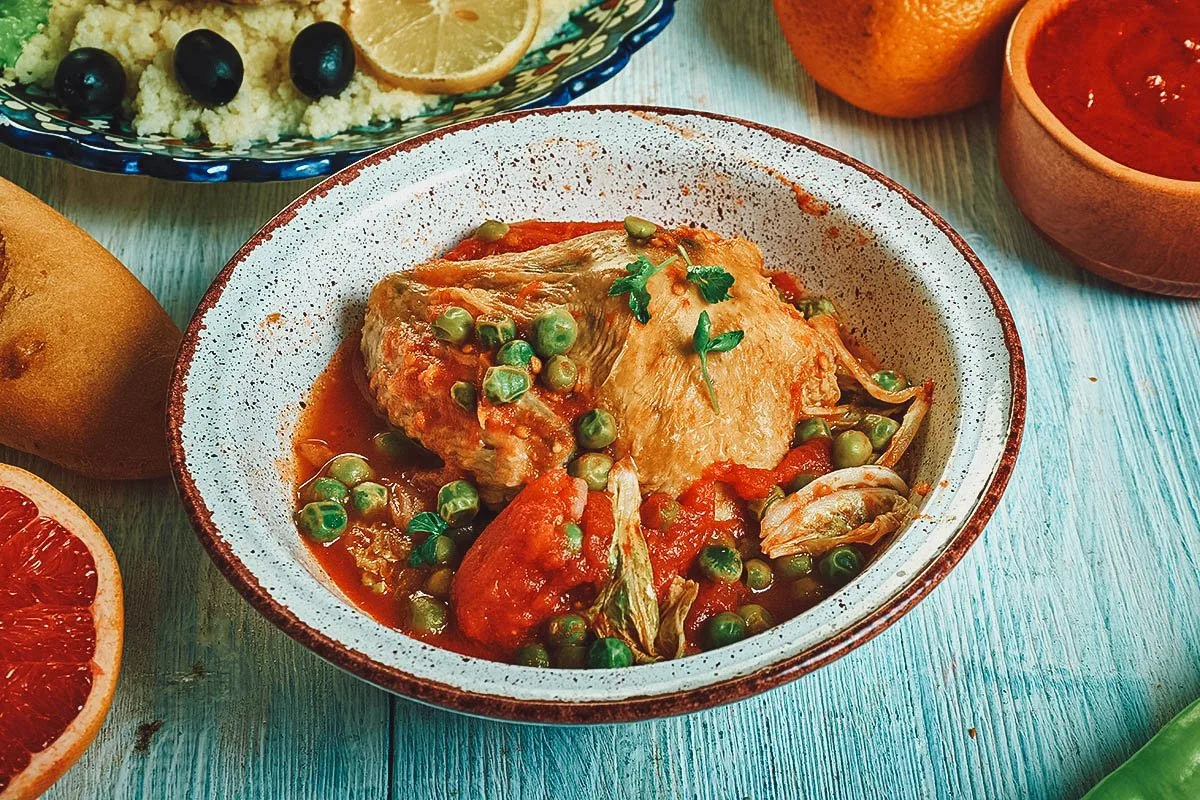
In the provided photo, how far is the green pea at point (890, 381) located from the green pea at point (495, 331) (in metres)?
1.31

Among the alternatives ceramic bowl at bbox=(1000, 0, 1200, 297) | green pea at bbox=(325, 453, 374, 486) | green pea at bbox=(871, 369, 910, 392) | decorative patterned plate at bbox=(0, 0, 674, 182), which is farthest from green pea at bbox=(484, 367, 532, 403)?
ceramic bowl at bbox=(1000, 0, 1200, 297)

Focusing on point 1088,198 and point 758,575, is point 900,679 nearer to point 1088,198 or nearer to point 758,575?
point 758,575

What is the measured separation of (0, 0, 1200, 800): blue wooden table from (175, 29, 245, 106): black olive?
86cm

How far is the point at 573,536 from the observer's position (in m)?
3.60

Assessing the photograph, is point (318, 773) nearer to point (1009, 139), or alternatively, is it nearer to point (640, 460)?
point (640, 460)

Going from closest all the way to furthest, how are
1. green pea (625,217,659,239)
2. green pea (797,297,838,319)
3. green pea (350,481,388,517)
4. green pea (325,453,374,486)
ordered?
green pea (350,481,388,517)
green pea (325,453,374,486)
green pea (625,217,659,239)
green pea (797,297,838,319)

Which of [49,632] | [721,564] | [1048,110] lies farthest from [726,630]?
[1048,110]

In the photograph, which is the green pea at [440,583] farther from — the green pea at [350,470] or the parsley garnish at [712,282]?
the parsley garnish at [712,282]

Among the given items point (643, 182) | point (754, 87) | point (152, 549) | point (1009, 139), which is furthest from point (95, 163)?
point (1009, 139)

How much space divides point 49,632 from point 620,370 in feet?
6.43

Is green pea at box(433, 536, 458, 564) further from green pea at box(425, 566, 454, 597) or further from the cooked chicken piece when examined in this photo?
the cooked chicken piece

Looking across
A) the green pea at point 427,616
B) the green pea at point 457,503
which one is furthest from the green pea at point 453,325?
the green pea at point 427,616

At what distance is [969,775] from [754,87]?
3633 mm

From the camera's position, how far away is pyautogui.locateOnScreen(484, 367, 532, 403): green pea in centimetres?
376
